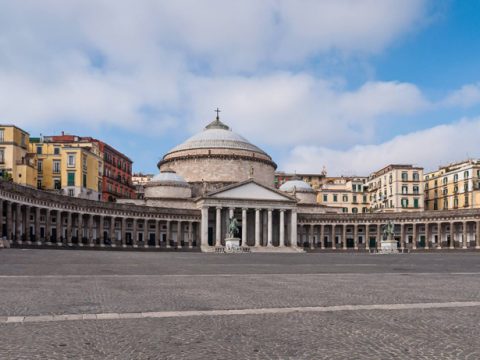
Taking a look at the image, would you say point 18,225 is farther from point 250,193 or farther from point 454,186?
point 454,186

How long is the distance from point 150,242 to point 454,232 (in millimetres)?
54349

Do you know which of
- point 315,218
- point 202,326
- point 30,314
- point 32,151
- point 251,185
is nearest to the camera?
point 202,326

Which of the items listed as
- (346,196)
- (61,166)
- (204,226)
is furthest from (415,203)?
(61,166)

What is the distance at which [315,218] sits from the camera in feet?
348

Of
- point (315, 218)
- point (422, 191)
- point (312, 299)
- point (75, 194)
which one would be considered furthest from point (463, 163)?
point (312, 299)

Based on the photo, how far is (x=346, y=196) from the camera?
134m

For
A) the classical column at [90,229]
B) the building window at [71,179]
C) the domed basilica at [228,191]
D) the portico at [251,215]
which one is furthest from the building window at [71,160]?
the portico at [251,215]

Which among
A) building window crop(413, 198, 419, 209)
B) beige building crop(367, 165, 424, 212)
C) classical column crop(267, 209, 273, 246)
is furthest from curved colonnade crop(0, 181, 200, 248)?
building window crop(413, 198, 419, 209)

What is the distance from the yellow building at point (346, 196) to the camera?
13188 centimetres

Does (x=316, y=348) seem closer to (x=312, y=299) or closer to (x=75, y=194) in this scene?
(x=312, y=299)

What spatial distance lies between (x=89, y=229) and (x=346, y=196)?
2795 inches

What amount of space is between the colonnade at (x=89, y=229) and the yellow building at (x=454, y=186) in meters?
54.1

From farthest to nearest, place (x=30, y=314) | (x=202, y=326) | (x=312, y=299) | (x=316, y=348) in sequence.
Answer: (x=312, y=299)
(x=30, y=314)
(x=202, y=326)
(x=316, y=348)

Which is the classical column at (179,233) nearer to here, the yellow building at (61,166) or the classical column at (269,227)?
the classical column at (269,227)
